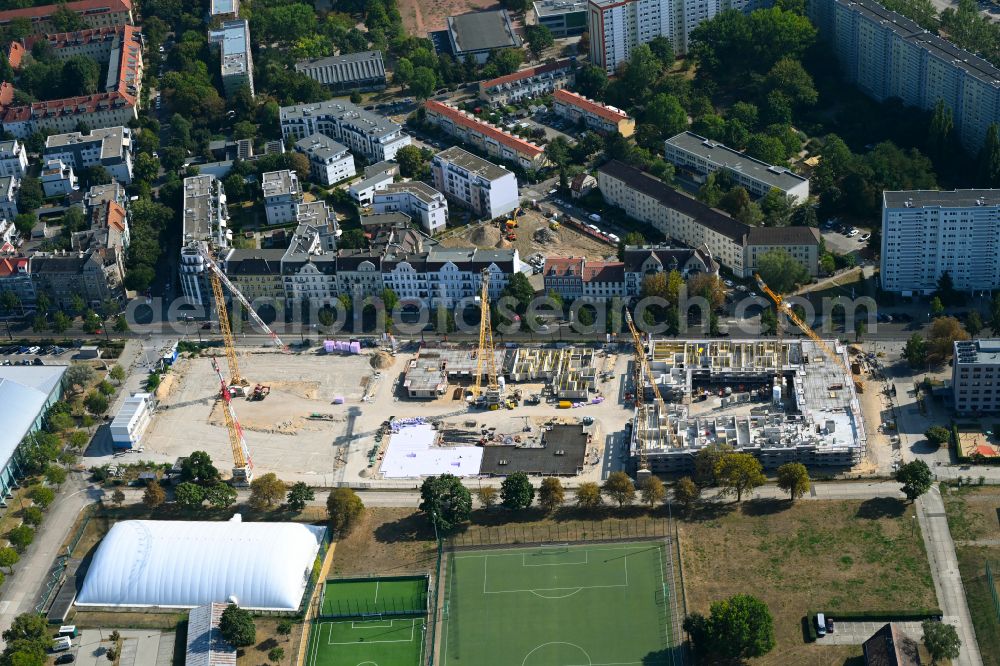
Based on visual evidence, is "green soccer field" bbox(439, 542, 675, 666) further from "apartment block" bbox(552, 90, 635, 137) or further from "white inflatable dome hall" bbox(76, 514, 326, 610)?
"apartment block" bbox(552, 90, 635, 137)

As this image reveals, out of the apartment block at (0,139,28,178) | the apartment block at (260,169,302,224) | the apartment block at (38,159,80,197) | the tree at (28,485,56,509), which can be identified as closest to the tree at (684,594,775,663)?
the tree at (28,485,56,509)

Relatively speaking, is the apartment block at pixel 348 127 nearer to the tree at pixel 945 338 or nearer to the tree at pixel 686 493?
the tree at pixel 686 493

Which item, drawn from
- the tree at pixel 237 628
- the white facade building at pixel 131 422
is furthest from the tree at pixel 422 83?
the tree at pixel 237 628

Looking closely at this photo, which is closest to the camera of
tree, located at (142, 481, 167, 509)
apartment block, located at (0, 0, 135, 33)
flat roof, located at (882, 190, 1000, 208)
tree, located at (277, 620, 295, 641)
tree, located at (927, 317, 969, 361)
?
tree, located at (277, 620, 295, 641)

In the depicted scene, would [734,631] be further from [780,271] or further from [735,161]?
[735,161]

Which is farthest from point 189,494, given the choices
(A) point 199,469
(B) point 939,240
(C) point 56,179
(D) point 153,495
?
(B) point 939,240

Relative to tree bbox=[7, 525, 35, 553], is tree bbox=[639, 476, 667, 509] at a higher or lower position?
higher
